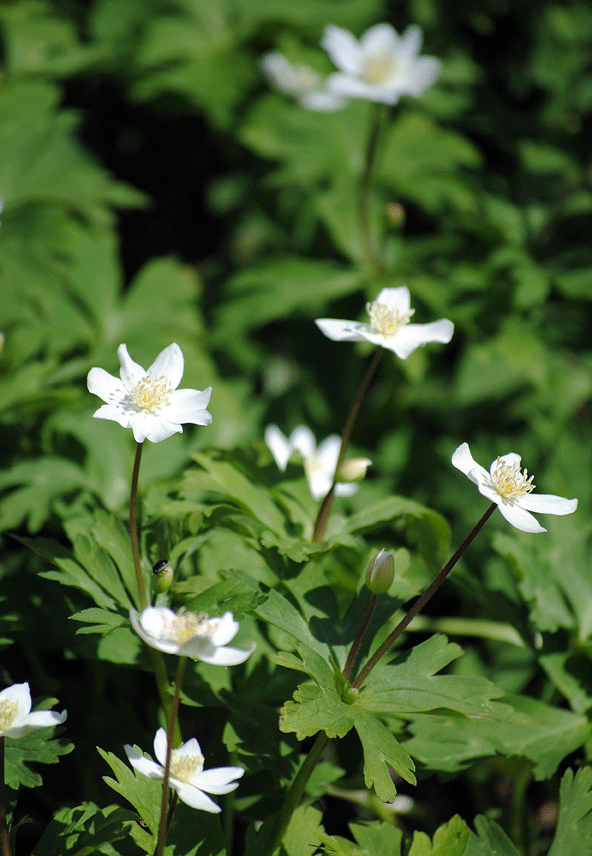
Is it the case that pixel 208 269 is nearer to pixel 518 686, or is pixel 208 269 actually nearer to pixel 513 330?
pixel 513 330

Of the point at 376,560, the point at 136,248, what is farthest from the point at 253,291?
the point at 376,560

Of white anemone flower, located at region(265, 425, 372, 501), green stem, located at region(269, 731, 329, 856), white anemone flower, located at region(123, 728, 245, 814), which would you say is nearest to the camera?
white anemone flower, located at region(123, 728, 245, 814)

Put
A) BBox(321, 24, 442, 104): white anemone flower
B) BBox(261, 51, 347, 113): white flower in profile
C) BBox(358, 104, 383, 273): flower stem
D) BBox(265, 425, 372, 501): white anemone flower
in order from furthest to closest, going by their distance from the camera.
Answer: BBox(261, 51, 347, 113): white flower in profile → BBox(358, 104, 383, 273): flower stem → BBox(321, 24, 442, 104): white anemone flower → BBox(265, 425, 372, 501): white anemone flower

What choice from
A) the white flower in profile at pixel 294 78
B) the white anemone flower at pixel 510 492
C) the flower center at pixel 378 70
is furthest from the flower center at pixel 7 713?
the white flower in profile at pixel 294 78

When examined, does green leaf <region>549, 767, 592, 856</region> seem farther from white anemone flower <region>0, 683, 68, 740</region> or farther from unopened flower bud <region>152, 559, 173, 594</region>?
white anemone flower <region>0, 683, 68, 740</region>

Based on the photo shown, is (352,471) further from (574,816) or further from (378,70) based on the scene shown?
(378,70)

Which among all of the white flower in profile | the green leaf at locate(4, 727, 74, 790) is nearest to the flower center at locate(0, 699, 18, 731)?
the green leaf at locate(4, 727, 74, 790)

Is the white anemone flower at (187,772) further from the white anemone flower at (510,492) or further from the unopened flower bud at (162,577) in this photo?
the white anemone flower at (510,492)
